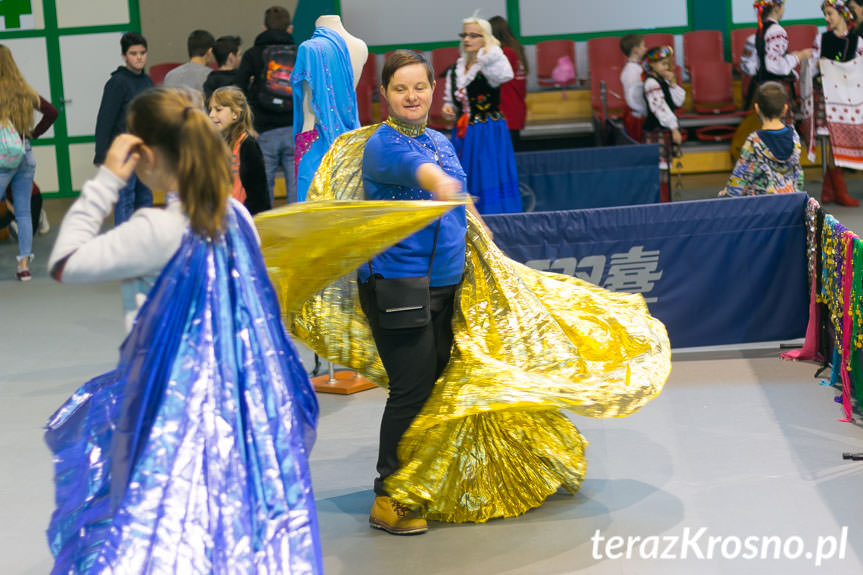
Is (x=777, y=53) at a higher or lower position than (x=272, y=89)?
higher

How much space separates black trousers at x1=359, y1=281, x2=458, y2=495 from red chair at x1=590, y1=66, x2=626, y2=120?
8.18 meters

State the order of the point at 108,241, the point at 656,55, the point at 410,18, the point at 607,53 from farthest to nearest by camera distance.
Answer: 1. the point at 410,18
2. the point at 607,53
3. the point at 656,55
4. the point at 108,241

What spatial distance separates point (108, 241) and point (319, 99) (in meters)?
2.78

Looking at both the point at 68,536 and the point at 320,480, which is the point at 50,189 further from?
the point at 68,536

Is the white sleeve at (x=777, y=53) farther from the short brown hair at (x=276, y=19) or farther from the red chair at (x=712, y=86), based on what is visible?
the short brown hair at (x=276, y=19)

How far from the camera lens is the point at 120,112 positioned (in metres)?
7.97

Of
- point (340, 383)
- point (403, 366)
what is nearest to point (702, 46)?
point (340, 383)

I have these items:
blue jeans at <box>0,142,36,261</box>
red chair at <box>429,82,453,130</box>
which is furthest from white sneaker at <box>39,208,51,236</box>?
red chair at <box>429,82,453,130</box>

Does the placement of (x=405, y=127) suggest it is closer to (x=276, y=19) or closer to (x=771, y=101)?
(x=771, y=101)

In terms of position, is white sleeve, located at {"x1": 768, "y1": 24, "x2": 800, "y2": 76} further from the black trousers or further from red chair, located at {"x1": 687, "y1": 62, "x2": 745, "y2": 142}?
the black trousers

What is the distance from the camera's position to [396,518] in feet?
11.1

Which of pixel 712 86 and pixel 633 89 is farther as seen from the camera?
pixel 712 86

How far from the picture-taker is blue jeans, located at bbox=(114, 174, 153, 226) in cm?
784

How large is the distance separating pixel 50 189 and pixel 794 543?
11.6 m
